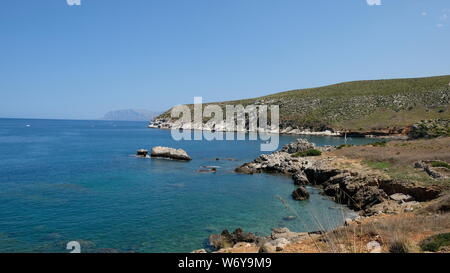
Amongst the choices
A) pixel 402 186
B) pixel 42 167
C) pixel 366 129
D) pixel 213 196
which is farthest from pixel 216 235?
pixel 366 129

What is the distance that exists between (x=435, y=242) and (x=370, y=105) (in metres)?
116

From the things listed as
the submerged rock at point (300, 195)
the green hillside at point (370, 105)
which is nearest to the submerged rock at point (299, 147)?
the submerged rock at point (300, 195)

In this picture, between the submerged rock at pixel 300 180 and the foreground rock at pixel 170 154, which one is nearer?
the submerged rock at pixel 300 180

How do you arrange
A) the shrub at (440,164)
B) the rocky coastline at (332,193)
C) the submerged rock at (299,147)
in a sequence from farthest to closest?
the submerged rock at (299,147), the shrub at (440,164), the rocky coastline at (332,193)

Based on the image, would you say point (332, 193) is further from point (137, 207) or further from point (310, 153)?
point (310, 153)

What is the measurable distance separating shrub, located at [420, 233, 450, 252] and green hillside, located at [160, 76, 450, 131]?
96.1 meters

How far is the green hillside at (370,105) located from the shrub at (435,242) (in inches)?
3782

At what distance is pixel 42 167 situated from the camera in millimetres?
44094

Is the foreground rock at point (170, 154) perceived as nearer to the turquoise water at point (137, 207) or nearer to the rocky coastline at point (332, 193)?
the turquoise water at point (137, 207)

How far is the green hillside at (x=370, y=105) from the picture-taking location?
10312cm

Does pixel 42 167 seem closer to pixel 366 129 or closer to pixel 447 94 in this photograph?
pixel 366 129

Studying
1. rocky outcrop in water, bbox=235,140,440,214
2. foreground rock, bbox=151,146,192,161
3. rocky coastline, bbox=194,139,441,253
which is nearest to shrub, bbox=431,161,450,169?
rocky coastline, bbox=194,139,441,253

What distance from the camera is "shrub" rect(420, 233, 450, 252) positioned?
10188 millimetres

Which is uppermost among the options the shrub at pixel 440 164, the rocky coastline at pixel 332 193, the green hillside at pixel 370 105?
the green hillside at pixel 370 105
